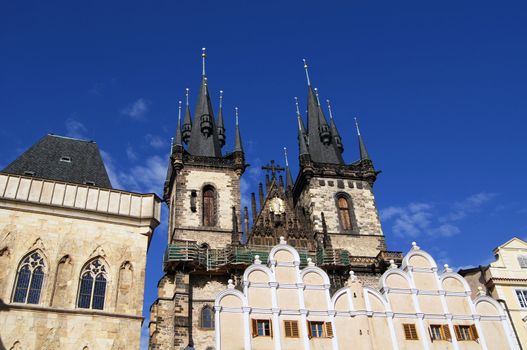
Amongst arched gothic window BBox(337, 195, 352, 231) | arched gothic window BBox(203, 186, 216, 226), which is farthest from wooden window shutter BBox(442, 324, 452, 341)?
arched gothic window BBox(203, 186, 216, 226)

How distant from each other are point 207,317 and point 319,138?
21.0 m

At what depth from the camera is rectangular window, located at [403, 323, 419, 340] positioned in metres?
23.5

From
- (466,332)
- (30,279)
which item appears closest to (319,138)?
(466,332)

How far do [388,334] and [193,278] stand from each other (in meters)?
12.9

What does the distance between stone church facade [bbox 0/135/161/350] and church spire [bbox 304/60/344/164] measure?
74.4 ft

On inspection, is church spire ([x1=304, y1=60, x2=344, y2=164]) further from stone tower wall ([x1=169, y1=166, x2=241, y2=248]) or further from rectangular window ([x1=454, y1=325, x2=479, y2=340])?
rectangular window ([x1=454, y1=325, x2=479, y2=340])

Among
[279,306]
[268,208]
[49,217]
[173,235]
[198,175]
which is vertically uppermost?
[198,175]

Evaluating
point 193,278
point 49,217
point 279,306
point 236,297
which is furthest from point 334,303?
point 49,217

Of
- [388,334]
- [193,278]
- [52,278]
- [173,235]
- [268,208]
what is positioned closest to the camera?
[52,278]

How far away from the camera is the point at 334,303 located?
77.8ft

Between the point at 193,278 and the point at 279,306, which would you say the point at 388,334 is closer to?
the point at 279,306

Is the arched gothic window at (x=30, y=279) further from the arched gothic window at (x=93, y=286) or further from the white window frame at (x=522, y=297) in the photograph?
the white window frame at (x=522, y=297)

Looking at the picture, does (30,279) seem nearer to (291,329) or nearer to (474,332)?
(291,329)

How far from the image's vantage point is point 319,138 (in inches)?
1815
